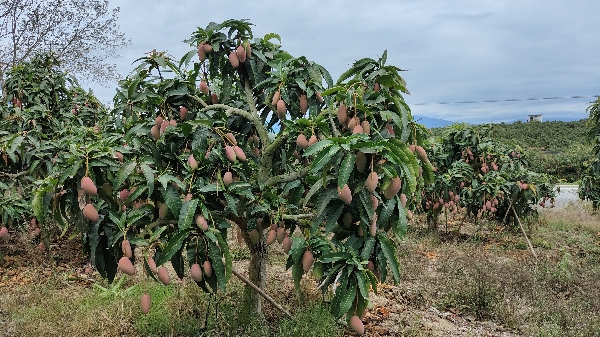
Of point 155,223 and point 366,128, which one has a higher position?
point 366,128

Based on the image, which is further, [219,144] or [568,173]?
[568,173]

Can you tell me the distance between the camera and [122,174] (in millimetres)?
1837

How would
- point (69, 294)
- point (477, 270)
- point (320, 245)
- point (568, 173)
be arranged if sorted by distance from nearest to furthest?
1. point (320, 245)
2. point (69, 294)
3. point (477, 270)
4. point (568, 173)

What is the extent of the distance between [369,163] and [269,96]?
1003 mm

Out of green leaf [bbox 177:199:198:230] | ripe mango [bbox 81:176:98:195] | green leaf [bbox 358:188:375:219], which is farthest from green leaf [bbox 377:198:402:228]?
ripe mango [bbox 81:176:98:195]

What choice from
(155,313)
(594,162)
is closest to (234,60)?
(155,313)

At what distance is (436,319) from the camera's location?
3.44m

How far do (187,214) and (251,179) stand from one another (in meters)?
A: 0.84

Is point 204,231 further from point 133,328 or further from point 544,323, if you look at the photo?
point 544,323

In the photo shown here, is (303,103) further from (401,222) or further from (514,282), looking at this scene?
(514,282)

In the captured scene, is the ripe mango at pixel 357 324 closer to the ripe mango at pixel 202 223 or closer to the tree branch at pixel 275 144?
the ripe mango at pixel 202 223

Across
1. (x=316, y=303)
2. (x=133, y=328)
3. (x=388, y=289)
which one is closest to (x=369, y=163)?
(x=316, y=303)

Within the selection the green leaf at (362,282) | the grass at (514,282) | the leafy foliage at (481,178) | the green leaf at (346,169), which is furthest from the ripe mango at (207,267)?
the leafy foliage at (481,178)

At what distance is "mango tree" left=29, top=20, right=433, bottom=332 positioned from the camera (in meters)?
1.72
